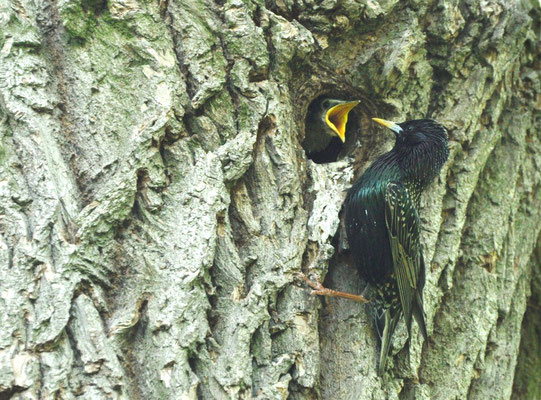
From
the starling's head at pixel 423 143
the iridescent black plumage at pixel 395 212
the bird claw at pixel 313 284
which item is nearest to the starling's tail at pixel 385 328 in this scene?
the iridescent black plumage at pixel 395 212

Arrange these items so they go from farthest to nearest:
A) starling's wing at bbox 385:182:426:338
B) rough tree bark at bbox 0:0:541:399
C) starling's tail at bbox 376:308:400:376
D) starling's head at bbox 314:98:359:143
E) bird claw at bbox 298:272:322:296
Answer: starling's head at bbox 314:98:359:143 → starling's wing at bbox 385:182:426:338 → starling's tail at bbox 376:308:400:376 → bird claw at bbox 298:272:322:296 → rough tree bark at bbox 0:0:541:399

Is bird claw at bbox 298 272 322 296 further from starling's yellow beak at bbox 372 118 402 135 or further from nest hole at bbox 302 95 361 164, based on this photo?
nest hole at bbox 302 95 361 164

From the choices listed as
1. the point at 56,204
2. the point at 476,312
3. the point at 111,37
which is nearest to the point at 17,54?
the point at 111,37

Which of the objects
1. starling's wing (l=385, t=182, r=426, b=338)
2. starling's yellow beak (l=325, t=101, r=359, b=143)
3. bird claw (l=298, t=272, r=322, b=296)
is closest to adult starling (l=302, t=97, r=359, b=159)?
starling's yellow beak (l=325, t=101, r=359, b=143)

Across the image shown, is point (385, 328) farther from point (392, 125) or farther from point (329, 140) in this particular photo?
point (329, 140)

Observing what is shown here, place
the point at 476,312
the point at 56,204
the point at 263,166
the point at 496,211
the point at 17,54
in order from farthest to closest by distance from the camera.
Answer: the point at 496,211 → the point at 476,312 → the point at 263,166 → the point at 17,54 → the point at 56,204

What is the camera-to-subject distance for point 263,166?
331 centimetres

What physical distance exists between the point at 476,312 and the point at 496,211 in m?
0.67

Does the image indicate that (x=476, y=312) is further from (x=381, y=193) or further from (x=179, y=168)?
(x=179, y=168)

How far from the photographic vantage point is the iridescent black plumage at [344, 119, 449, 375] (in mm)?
3750

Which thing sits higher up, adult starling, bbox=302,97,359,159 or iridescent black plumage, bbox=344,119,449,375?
adult starling, bbox=302,97,359,159

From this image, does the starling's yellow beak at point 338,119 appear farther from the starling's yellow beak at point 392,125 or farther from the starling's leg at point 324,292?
the starling's leg at point 324,292

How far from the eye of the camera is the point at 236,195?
3227mm

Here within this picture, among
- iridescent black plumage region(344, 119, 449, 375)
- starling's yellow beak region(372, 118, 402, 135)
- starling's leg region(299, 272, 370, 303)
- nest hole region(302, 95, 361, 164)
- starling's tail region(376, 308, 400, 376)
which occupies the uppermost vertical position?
nest hole region(302, 95, 361, 164)
